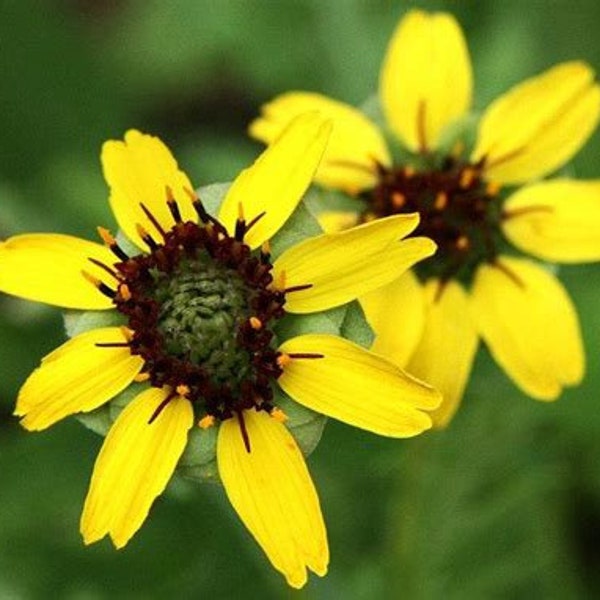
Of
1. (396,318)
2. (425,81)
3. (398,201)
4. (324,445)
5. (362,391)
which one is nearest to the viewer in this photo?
(362,391)

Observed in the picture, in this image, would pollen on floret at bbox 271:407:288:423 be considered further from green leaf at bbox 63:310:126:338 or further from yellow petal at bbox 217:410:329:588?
green leaf at bbox 63:310:126:338

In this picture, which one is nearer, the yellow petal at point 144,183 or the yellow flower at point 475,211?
the yellow petal at point 144,183

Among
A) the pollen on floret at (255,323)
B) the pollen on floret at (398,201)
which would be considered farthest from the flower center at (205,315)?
the pollen on floret at (398,201)

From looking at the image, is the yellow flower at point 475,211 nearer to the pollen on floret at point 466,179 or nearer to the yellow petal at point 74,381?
the pollen on floret at point 466,179

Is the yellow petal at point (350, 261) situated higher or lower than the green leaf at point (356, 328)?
higher

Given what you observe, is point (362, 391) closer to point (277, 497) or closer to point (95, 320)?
point (277, 497)

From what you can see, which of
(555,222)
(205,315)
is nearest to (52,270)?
(205,315)

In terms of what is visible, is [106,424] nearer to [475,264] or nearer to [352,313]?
[352,313]
